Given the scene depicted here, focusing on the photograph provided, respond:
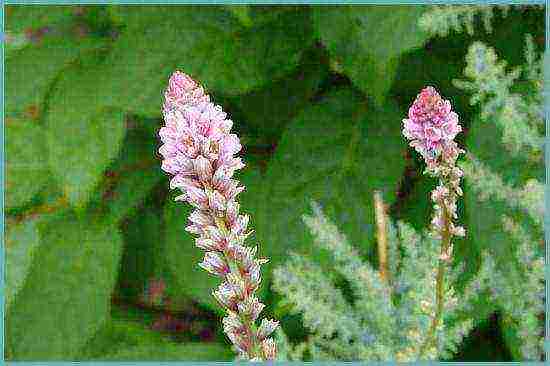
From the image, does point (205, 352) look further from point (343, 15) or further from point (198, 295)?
point (343, 15)

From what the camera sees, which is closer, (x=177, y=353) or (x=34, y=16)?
(x=177, y=353)

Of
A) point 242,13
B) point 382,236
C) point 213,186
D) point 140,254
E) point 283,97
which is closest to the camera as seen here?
point 213,186

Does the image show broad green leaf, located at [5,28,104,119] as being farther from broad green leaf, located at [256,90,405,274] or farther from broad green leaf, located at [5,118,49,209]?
broad green leaf, located at [256,90,405,274]

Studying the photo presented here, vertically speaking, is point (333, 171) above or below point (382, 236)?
above

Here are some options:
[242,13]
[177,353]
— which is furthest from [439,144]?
[177,353]

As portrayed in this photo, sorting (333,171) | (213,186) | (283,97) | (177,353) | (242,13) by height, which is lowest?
(177,353)

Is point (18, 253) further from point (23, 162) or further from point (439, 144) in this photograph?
point (439, 144)

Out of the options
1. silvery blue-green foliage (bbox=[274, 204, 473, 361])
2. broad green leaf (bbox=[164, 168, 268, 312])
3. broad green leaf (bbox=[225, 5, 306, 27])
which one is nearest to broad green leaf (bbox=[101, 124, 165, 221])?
broad green leaf (bbox=[164, 168, 268, 312])
